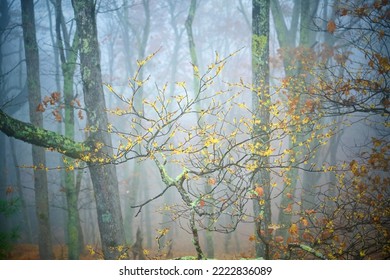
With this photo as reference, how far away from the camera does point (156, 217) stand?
1494 centimetres

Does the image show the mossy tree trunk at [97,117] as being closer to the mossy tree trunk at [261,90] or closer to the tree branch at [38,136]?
the tree branch at [38,136]

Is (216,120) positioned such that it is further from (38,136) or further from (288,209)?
(38,136)

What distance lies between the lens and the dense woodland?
11.1ft

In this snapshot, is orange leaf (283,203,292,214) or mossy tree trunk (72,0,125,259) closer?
mossy tree trunk (72,0,125,259)

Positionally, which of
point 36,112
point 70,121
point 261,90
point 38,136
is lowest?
point 38,136

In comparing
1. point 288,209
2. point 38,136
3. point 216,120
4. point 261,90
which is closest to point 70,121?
point 38,136

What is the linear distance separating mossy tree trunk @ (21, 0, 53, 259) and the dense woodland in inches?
1.0

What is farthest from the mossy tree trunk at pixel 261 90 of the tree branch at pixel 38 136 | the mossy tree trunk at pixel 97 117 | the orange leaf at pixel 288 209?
the tree branch at pixel 38 136

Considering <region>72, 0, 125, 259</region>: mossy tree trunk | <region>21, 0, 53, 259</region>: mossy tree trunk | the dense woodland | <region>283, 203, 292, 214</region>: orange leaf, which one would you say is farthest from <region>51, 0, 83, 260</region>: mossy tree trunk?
<region>283, 203, 292, 214</region>: orange leaf

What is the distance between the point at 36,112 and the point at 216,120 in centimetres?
376

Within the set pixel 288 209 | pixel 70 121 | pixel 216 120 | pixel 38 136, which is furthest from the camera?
pixel 70 121

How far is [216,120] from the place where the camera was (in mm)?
5270

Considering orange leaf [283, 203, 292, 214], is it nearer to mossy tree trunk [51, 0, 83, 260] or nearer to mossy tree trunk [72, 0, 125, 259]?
mossy tree trunk [72, 0, 125, 259]
